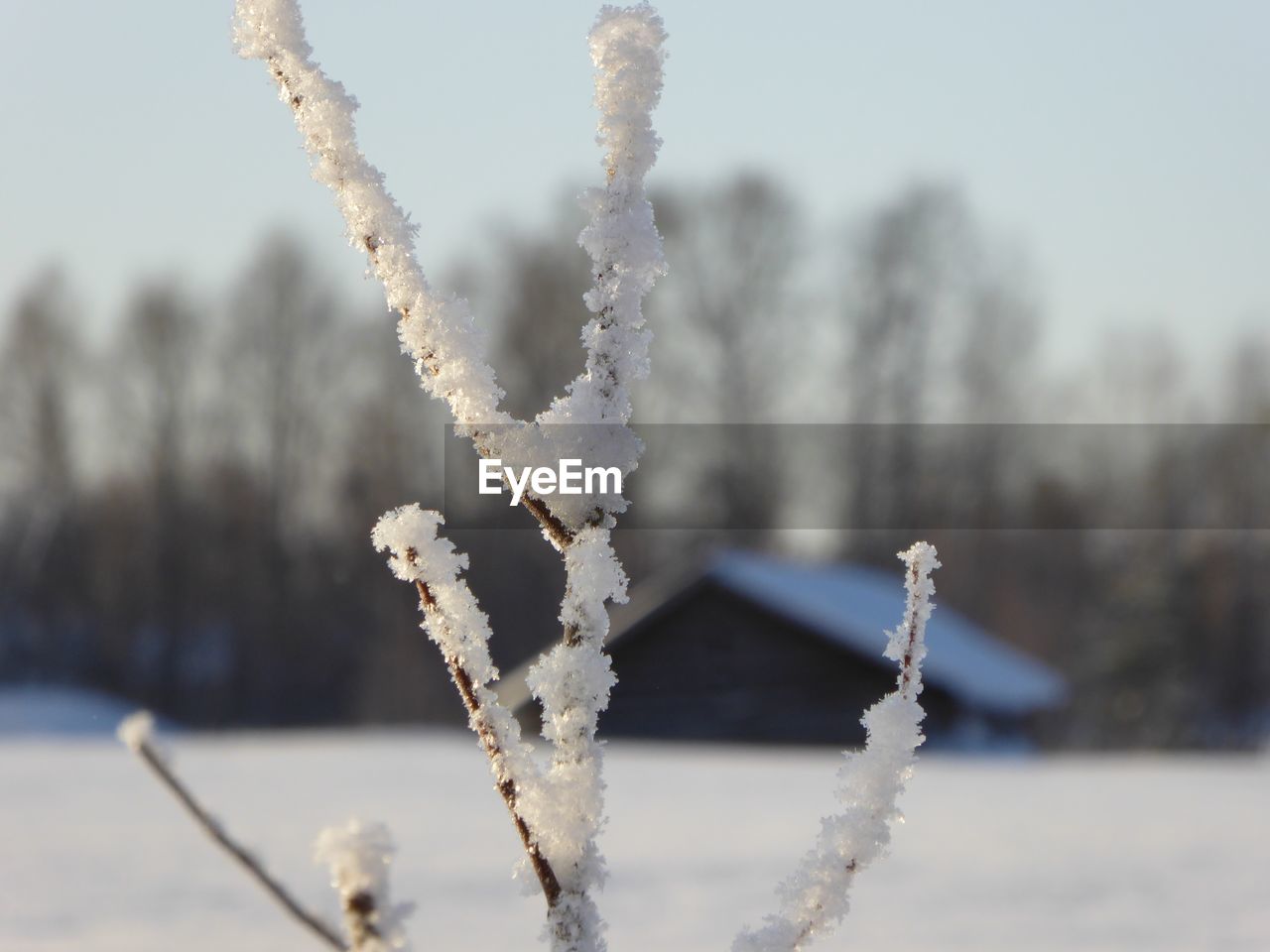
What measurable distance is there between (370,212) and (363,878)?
0.98ft

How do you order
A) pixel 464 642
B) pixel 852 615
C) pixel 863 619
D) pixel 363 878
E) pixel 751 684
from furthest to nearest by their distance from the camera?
pixel 852 615 → pixel 863 619 → pixel 751 684 → pixel 464 642 → pixel 363 878

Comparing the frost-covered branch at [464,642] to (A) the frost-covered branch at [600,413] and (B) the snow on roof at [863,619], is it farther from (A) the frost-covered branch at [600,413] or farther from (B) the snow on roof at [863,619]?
(B) the snow on roof at [863,619]

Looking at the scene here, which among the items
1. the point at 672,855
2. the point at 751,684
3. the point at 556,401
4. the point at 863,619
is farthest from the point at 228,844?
the point at 863,619

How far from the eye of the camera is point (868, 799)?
634 millimetres

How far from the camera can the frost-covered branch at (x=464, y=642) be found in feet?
1.90

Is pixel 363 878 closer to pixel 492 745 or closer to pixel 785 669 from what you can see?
pixel 492 745

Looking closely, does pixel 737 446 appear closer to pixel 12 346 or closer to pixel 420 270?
pixel 12 346

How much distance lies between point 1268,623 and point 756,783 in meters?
17.9

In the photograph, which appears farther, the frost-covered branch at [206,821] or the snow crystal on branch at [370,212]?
the snow crystal on branch at [370,212]

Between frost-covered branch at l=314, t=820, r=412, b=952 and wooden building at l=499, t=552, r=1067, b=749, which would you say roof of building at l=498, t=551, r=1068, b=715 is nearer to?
wooden building at l=499, t=552, r=1067, b=749

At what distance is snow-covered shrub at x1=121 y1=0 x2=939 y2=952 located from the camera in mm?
585

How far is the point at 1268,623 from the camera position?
77.2ft

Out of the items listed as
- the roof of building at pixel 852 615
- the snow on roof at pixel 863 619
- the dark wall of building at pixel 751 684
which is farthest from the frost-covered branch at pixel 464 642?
the snow on roof at pixel 863 619

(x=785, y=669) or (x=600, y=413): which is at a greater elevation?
(x=600, y=413)
